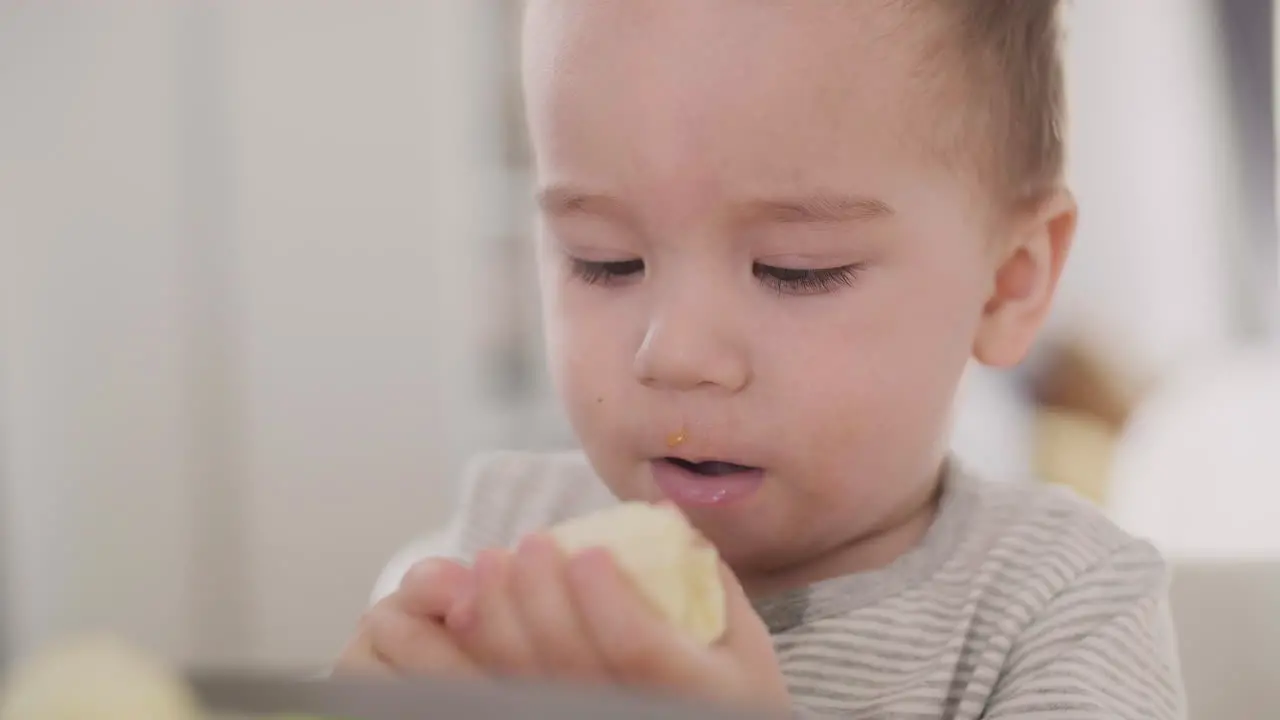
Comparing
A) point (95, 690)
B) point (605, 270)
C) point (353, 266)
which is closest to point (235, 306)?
point (353, 266)

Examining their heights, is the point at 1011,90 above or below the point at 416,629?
above

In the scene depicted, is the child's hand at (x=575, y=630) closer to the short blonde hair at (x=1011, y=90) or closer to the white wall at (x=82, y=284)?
the short blonde hair at (x=1011, y=90)

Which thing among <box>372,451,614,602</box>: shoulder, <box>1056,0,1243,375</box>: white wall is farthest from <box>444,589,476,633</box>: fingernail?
<box>1056,0,1243,375</box>: white wall

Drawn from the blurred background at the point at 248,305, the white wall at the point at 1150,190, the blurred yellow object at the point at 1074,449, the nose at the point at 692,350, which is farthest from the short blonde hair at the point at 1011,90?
the blurred background at the point at 248,305

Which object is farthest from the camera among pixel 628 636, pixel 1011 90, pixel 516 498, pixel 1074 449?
pixel 1074 449

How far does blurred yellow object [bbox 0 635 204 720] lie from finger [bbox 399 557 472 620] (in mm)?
162

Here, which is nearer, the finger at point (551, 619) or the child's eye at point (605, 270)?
the finger at point (551, 619)

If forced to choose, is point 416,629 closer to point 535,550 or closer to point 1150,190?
point 535,550

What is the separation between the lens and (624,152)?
56 centimetres

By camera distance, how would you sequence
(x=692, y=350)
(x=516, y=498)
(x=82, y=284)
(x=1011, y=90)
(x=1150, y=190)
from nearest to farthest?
(x=692, y=350) → (x=1011, y=90) → (x=516, y=498) → (x=1150, y=190) → (x=82, y=284)

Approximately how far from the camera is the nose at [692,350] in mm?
548

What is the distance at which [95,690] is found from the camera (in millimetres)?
310

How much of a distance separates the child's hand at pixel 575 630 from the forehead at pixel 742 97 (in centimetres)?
19

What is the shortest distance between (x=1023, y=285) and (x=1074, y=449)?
1.18 meters
